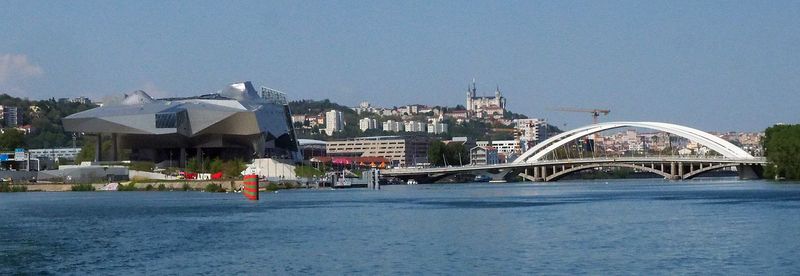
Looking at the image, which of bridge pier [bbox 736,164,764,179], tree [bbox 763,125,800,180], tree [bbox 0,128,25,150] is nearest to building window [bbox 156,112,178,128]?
tree [bbox 0,128,25,150]

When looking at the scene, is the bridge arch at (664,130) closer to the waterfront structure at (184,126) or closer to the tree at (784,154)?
the tree at (784,154)

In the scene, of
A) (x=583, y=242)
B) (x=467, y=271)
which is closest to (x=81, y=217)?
(x=583, y=242)

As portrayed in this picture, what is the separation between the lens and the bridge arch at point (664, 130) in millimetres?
120125

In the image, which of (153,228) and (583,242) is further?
(153,228)

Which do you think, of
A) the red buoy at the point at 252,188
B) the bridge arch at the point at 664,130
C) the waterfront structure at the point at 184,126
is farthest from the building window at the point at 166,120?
the red buoy at the point at 252,188

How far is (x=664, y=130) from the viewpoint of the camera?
126938 millimetres

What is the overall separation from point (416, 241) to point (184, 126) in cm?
8980

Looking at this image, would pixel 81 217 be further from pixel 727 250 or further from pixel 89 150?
pixel 89 150

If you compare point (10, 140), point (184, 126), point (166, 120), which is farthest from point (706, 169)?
point (10, 140)

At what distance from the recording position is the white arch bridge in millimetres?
117500

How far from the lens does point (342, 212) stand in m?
55.2

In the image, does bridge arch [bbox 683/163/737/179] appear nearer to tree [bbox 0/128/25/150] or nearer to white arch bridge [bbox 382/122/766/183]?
white arch bridge [bbox 382/122/766/183]

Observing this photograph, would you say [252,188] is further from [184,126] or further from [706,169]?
[706,169]

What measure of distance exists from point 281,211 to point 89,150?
84318 millimetres
